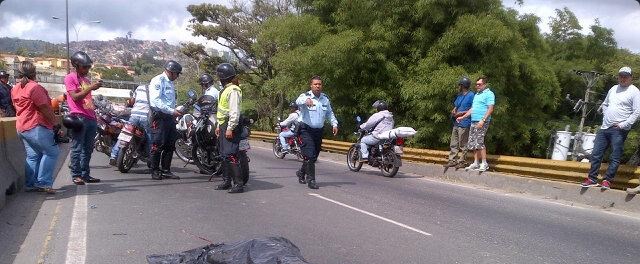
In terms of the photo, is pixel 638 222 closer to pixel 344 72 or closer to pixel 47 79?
pixel 344 72

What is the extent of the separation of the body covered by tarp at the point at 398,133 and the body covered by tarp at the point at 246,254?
7463 mm

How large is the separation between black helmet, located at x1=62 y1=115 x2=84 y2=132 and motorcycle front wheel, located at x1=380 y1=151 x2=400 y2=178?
6.08 metres

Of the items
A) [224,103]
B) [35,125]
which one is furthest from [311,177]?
[35,125]

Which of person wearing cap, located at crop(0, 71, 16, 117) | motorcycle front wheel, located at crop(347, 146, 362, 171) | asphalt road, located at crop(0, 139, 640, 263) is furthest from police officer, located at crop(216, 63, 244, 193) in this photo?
person wearing cap, located at crop(0, 71, 16, 117)

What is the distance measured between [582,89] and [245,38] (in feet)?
71.2

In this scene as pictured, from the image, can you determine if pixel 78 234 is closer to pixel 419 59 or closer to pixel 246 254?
pixel 246 254

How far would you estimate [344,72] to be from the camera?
20.6 meters

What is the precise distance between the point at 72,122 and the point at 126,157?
2.13m

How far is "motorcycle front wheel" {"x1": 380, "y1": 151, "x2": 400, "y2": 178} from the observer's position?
11633 millimetres

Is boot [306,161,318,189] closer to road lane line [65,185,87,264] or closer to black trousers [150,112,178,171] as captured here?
black trousers [150,112,178,171]

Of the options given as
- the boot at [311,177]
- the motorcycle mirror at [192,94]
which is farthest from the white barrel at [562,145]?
the boot at [311,177]

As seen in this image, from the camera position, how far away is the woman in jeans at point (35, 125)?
24.1 ft

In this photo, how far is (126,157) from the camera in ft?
32.7

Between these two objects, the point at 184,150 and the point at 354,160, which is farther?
the point at 354,160
